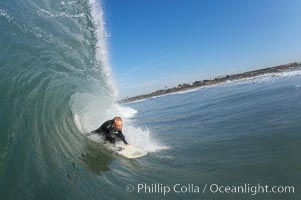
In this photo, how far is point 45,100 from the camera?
11609 millimetres

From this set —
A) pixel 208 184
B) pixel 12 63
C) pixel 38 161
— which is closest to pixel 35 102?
pixel 12 63

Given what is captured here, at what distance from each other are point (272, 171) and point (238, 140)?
13.7 ft

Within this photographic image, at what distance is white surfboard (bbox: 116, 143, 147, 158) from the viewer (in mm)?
11354

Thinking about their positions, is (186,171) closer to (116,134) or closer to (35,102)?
(116,134)

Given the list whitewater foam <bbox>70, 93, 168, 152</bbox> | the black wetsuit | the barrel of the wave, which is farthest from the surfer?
the barrel of the wave

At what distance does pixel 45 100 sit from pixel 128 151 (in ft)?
11.1

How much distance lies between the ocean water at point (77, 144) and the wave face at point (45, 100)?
0.11ft

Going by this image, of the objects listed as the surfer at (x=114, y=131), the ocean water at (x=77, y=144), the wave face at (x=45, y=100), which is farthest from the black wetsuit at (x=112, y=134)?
the wave face at (x=45, y=100)

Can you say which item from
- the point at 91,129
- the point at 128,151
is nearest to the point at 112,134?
the point at 128,151

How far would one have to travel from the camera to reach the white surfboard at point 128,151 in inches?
447

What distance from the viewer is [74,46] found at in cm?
1700

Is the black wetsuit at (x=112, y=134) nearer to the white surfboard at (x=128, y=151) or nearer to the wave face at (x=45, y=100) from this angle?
the white surfboard at (x=128, y=151)

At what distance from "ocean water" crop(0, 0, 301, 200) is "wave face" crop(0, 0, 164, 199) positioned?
0.11 feet

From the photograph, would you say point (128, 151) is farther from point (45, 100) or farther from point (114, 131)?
point (45, 100)
